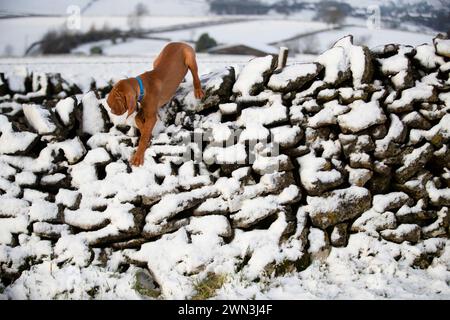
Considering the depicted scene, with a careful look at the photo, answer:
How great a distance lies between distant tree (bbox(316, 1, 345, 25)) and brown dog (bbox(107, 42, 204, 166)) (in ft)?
7.35

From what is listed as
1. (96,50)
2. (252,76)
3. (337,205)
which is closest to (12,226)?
(96,50)

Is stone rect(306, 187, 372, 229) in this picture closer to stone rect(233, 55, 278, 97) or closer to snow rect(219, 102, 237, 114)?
snow rect(219, 102, 237, 114)

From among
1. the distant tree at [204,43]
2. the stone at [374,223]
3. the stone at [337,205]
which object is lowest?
the stone at [374,223]

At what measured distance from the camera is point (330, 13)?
223 inches

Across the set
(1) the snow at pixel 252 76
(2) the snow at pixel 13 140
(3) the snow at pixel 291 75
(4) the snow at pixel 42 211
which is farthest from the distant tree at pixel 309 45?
(4) the snow at pixel 42 211

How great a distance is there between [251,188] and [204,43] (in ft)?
9.85

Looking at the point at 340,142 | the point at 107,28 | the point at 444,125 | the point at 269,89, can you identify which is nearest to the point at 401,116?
the point at 444,125

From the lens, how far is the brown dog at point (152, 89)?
159 inches

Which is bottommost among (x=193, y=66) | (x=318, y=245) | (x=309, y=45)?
(x=318, y=245)

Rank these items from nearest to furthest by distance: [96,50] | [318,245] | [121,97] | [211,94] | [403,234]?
1. [121,97]
2. [318,245]
3. [403,234]
4. [211,94]
5. [96,50]

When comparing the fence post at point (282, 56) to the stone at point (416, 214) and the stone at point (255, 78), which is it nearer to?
the stone at point (255, 78)

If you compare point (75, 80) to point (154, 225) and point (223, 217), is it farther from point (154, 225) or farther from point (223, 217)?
point (223, 217)

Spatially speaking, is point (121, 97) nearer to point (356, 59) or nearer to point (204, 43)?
point (204, 43)

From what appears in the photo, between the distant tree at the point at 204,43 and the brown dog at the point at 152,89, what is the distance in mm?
1310
